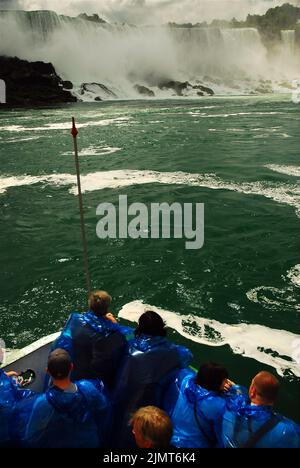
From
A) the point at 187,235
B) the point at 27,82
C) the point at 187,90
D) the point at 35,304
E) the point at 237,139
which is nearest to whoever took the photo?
the point at 35,304

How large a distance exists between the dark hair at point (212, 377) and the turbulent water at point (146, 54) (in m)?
85.0

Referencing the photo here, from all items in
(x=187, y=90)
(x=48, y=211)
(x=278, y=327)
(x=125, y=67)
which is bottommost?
(x=278, y=327)

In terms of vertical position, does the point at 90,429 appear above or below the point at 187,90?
below

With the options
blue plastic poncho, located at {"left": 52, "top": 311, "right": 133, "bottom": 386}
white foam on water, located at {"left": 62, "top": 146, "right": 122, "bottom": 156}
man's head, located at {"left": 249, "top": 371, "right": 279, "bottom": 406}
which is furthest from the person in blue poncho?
white foam on water, located at {"left": 62, "top": 146, "right": 122, "bottom": 156}

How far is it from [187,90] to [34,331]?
99.4 meters

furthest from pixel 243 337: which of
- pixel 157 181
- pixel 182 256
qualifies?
pixel 157 181

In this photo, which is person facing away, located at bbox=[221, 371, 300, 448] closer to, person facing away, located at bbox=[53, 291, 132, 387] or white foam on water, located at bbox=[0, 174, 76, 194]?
person facing away, located at bbox=[53, 291, 132, 387]

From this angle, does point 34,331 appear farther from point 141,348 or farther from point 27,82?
point 27,82

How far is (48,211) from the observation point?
46.0 ft

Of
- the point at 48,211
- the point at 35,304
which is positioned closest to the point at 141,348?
the point at 35,304

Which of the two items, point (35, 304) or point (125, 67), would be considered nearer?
point (35, 304)

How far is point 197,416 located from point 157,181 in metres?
13.8

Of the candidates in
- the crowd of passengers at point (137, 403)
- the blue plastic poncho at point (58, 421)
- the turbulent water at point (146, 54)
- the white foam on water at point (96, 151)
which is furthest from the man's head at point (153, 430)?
the turbulent water at point (146, 54)

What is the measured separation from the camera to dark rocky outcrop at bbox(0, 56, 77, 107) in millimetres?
71238
